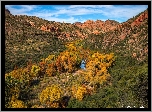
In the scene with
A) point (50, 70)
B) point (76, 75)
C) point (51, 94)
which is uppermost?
point (50, 70)

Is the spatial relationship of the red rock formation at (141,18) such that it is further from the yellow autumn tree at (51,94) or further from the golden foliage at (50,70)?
the yellow autumn tree at (51,94)

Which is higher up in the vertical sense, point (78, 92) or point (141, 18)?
point (141, 18)

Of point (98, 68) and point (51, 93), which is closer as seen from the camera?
point (51, 93)

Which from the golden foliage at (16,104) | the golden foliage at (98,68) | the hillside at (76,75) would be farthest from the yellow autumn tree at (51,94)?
the golden foliage at (98,68)

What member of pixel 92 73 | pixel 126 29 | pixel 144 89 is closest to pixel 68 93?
pixel 92 73

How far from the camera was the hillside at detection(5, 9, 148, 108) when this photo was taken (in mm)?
7722

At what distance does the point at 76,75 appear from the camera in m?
8.52

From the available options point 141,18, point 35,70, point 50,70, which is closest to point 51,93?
point 50,70

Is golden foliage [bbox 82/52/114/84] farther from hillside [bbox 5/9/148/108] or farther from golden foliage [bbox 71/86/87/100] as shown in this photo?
golden foliage [bbox 71/86/87/100]

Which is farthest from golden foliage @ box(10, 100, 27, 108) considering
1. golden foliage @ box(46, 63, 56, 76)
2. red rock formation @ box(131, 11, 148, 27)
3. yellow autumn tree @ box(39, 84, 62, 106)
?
red rock formation @ box(131, 11, 148, 27)

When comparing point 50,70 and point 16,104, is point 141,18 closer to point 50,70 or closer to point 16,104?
point 50,70

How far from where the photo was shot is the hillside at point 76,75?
772 centimetres

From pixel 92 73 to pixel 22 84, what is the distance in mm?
2159
